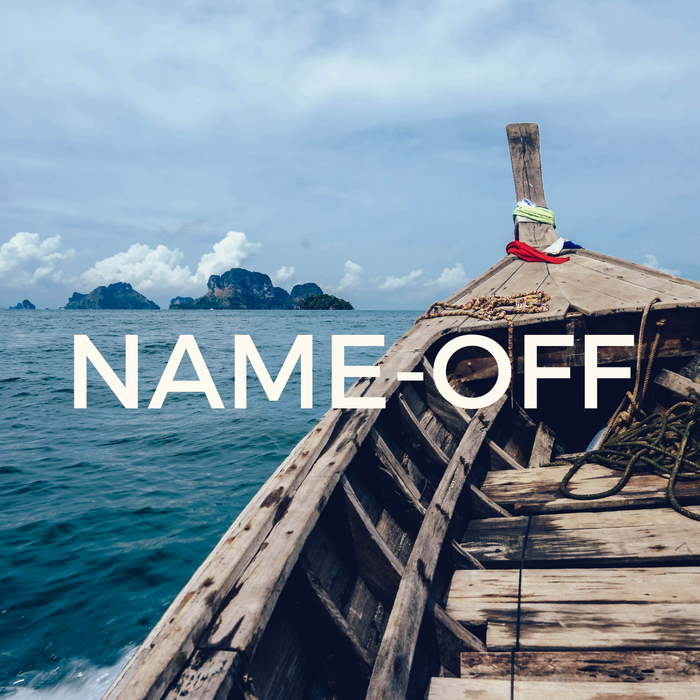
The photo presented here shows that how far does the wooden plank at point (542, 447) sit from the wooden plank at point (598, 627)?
1646 millimetres

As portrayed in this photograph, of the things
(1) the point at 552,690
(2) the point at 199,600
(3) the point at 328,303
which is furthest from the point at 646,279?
(3) the point at 328,303

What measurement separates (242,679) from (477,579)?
1.41 meters

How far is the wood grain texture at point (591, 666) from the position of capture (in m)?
1.65

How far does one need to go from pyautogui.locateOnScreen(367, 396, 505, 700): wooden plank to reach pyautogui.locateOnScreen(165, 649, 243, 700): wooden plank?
581 mm

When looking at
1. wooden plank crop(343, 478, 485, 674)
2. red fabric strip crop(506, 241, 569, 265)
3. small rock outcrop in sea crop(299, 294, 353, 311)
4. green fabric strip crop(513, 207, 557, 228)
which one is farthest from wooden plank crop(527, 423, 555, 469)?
small rock outcrop in sea crop(299, 294, 353, 311)

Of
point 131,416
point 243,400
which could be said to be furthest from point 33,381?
point 243,400

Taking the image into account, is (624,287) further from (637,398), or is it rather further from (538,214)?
(538,214)

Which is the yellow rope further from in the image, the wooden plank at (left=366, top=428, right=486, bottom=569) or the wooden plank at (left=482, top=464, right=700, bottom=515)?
the wooden plank at (left=366, top=428, right=486, bottom=569)

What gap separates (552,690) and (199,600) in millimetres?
1237

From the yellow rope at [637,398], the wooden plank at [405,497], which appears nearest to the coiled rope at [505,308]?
the yellow rope at [637,398]

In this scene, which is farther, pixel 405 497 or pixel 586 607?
pixel 405 497

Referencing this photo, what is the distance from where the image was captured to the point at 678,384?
3.43 m

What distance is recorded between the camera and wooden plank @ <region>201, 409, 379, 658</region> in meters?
1.38

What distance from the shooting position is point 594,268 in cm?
522
